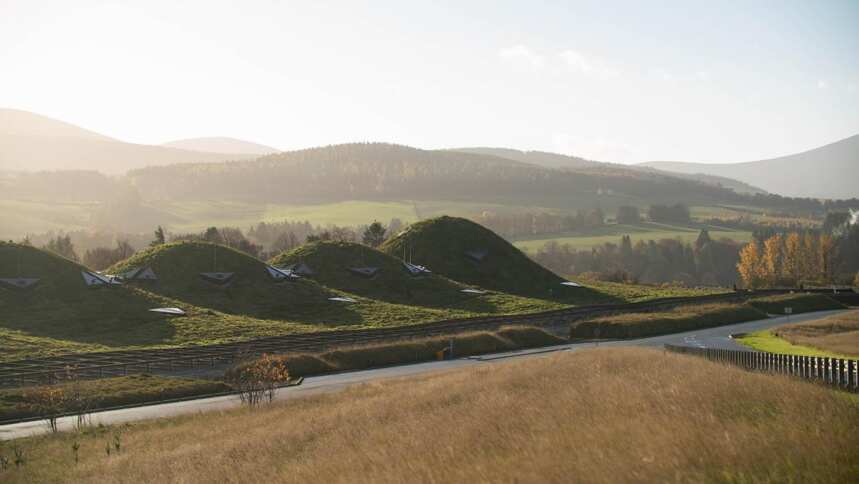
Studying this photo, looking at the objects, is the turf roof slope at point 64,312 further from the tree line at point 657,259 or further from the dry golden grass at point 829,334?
the tree line at point 657,259

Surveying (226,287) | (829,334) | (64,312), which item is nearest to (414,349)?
(64,312)

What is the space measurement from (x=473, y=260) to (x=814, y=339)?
58.5m

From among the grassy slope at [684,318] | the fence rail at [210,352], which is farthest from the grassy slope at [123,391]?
the grassy slope at [684,318]

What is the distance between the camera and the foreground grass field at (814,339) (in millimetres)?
50312

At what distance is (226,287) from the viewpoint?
282 ft

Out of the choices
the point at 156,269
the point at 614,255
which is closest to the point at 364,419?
the point at 156,269

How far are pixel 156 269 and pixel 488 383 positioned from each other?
→ 224 feet

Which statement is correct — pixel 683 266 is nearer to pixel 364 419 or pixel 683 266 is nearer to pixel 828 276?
pixel 828 276

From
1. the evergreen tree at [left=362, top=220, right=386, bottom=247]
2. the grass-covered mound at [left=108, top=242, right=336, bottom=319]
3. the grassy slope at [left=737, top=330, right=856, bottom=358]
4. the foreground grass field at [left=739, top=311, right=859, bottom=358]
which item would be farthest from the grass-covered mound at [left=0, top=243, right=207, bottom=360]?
the evergreen tree at [left=362, top=220, right=386, bottom=247]

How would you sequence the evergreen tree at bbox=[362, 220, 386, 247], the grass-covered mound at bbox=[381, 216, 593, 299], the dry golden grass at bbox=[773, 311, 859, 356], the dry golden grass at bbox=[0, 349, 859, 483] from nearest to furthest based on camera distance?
1. the dry golden grass at bbox=[0, 349, 859, 483]
2. the dry golden grass at bbox=[773, 311, 859, 356]
3. the grass-covered mound at bbox=[381, 216, 593, 299]
4. the evergreen tree at bbox=[362, 220, 386, 247]

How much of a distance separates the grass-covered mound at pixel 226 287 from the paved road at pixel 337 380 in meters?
28.3

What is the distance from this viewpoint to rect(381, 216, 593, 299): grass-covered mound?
10750cm

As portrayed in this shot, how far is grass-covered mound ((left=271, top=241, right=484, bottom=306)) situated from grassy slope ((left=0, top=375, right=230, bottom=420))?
47243mm

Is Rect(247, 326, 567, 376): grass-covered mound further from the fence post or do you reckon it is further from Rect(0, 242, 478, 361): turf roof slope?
the fence post
